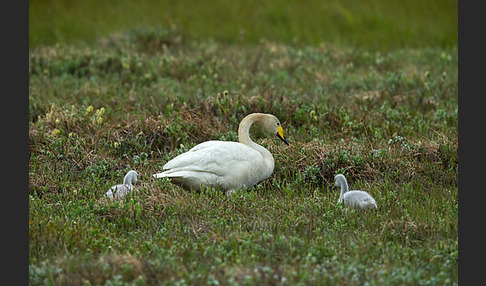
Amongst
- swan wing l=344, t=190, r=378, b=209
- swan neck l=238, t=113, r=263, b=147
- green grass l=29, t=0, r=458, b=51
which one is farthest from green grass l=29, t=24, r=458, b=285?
green grass l=29, t=0, r=458, b=51

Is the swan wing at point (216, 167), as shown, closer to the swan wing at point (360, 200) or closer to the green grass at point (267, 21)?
the swan wing at point (360, 200)

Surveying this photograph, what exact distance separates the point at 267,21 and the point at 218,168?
45.4 ft

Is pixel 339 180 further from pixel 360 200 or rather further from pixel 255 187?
pixel 255 187

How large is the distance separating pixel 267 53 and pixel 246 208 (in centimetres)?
980

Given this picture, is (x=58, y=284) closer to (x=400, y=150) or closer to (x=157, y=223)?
(x=157, y=223)

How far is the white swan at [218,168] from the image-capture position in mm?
7766

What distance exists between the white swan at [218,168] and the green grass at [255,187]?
0.19m

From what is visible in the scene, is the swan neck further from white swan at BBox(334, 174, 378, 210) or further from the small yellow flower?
the small yellow flower

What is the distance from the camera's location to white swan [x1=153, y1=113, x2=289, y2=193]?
25.5 feet

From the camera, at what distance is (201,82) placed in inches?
536

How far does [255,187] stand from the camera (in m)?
8.40

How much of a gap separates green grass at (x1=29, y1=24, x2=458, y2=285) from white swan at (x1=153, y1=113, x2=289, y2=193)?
0.19 metres

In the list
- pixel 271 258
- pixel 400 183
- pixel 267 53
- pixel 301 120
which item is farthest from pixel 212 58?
pixel 271 258

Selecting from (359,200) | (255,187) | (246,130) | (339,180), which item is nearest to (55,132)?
(246,130)
